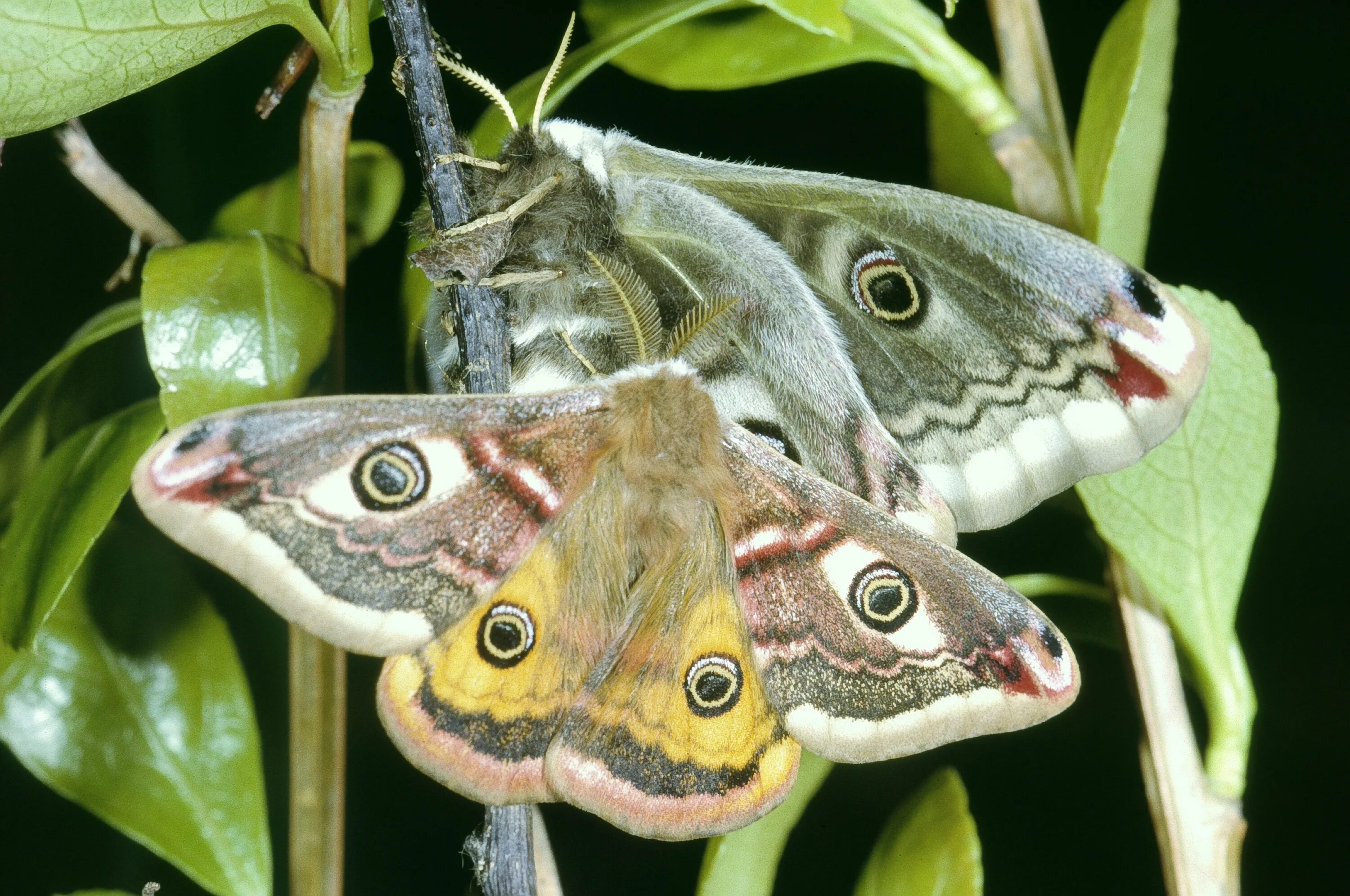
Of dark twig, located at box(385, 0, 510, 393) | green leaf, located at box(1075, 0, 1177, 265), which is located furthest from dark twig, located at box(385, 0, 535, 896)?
green leaf, located at box(1075, 0, 1177, 265)

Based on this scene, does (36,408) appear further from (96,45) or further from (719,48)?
(719,48)

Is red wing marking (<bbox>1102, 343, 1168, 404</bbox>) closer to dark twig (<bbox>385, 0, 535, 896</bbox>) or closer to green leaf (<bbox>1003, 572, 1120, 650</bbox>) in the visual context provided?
green leaf (<bbox>1003, 572, 1120, 650</bbox>)

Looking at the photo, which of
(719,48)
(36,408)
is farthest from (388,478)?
(719,48)

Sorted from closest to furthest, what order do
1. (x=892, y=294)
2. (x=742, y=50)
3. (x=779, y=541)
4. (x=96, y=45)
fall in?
(x=96, y=45) → (x=779, y=541) → (x=892, y=294) → (x=742, y=50)

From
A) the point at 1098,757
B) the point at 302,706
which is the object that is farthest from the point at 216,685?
the point at 1098,757

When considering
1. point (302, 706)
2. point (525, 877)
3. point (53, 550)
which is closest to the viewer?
point (525, 877)

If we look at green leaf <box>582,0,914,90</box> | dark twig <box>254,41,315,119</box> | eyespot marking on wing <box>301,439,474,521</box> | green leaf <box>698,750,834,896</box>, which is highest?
dark twig <box>254,41,315,119</box>

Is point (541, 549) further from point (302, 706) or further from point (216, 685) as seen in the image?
point (216, 685)
